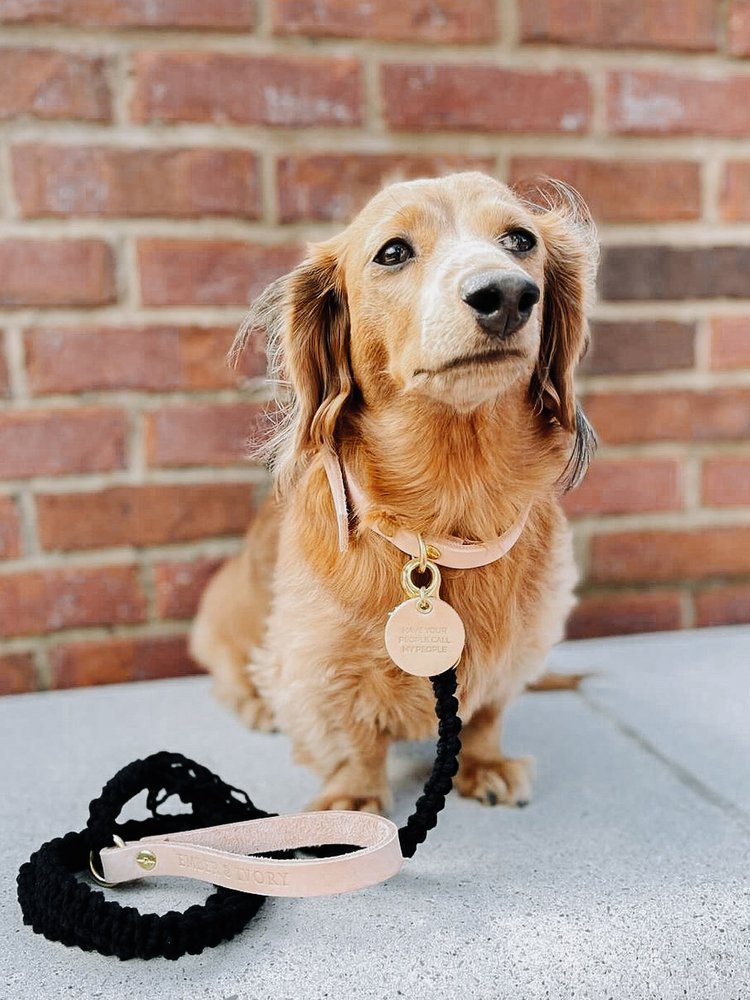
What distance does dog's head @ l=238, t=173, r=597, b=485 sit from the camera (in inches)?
31.1

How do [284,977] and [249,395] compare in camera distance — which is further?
[249,395]

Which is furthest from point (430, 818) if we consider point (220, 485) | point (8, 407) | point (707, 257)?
point (707, 257)

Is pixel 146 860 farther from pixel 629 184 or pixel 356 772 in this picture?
pixel 629 184

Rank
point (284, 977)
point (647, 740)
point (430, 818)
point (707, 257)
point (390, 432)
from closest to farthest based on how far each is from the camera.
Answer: point (284, 977)
point (430, 818)
point (390, 432)
point (647, 740)
point (707, 257)

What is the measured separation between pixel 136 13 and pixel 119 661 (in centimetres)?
110

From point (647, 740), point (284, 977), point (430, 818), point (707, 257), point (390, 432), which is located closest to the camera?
point (284, 977)

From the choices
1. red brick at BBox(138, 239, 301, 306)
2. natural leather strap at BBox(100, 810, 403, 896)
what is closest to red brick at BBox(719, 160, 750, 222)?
Result: red brick at BBox(138, 239, 301, 306)

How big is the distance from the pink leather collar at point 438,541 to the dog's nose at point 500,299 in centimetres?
25

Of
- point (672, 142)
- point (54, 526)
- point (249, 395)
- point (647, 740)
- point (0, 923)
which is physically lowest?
point (647, 740)

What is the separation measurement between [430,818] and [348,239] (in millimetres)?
681

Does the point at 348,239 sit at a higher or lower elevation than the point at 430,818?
higher

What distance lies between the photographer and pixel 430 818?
2.71 ft

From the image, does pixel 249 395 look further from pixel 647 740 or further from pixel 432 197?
pixel 647 740

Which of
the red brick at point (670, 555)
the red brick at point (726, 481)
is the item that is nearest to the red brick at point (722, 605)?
the red brick at point (670, 555)
